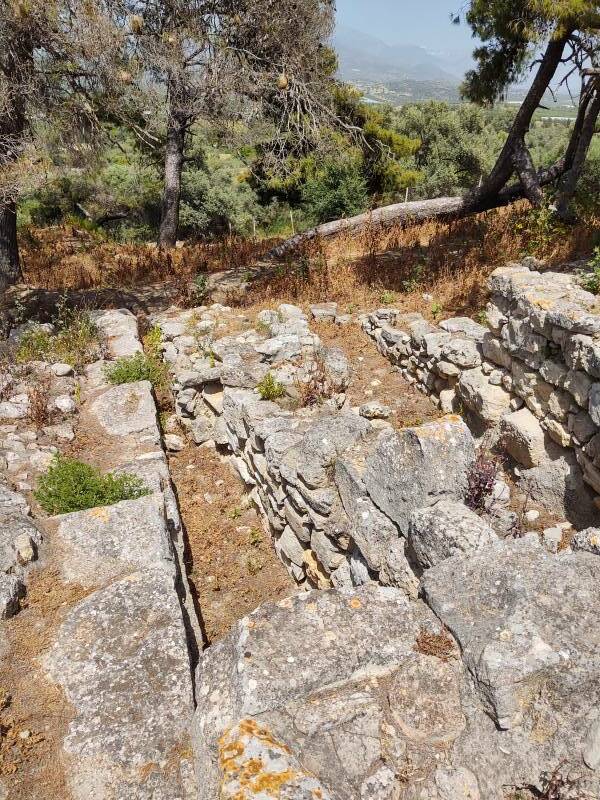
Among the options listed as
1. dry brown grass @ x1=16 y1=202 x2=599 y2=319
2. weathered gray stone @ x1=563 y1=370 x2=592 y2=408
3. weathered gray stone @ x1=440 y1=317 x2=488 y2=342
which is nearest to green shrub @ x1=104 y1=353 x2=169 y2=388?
dry brown grass @ x1=16 y1=202 x2=599 y2=319

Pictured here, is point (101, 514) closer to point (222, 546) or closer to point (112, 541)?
point (112, 541)

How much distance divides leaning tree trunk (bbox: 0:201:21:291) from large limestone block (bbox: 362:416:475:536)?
9012mm

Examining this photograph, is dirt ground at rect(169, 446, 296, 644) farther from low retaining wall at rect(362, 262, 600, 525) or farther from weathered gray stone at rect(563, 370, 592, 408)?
weathered gray stone at rect(563, 370, 592, 408)

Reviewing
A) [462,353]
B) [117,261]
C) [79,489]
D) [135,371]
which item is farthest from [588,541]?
[117,261]

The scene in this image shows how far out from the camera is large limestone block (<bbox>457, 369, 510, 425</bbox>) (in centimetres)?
587

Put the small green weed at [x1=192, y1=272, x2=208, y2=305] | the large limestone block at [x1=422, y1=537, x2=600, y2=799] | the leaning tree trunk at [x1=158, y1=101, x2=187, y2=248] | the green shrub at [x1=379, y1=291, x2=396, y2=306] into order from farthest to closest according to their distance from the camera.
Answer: the leaning tree trunk at [x1=158, y1=101, x2=187, y2=248]
the small green weed at [x1=192, y1=272, x2=208, y2=305]
the green shrub at [x1=379, y1=291, x2=396, y2=306]
the large limestone block at [x1=422, y1=537, x2=600, y2=799]

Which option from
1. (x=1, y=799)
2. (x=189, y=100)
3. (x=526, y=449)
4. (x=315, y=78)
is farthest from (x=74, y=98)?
(x=1, y=799)

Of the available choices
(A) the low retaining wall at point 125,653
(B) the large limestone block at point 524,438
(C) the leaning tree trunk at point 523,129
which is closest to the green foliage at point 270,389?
(A) the low retaining wall at point 125,653

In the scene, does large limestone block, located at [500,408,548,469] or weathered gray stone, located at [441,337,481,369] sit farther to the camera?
weathered gray stone, located at [441,337,481,369]

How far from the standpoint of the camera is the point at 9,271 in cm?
1028

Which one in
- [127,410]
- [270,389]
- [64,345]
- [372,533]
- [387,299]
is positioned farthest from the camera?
[387,299]

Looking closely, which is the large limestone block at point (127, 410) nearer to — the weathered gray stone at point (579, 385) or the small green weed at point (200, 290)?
the small green weed at point (200, 290)

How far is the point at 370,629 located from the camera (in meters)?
3.11

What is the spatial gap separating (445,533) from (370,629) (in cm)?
85
